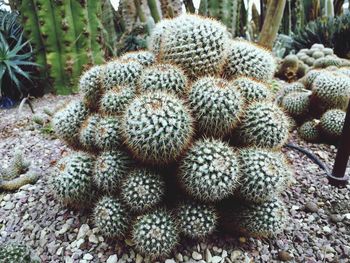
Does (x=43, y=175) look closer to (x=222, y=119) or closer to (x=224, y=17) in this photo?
(x=222, y=119)

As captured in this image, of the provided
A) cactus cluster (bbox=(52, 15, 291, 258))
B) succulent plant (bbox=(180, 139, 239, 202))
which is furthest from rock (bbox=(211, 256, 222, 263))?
succulent plant (bbox=(180, 139, 239, 202))

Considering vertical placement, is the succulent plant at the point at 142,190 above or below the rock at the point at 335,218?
above

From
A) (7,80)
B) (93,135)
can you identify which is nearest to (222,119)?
(93,135)

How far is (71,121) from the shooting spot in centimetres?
171

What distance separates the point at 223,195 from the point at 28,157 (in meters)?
1.58

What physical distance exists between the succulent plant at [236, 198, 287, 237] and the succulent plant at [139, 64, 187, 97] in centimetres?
59

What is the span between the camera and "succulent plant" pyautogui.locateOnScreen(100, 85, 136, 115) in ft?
5.00

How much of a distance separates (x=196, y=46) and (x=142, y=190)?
0.69m

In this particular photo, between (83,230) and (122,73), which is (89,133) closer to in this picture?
(122,73)

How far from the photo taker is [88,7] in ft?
11.7

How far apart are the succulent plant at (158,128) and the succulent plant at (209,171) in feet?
0.20

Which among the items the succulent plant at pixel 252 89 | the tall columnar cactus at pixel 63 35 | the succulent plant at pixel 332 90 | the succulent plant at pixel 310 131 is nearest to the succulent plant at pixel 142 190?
the succulent plant at pixel 252 89

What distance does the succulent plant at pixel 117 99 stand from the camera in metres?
1.52

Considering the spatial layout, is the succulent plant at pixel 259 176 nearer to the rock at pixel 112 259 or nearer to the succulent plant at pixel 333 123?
the rock at pixel 112 259
